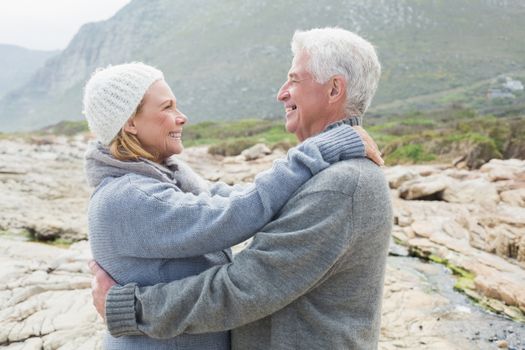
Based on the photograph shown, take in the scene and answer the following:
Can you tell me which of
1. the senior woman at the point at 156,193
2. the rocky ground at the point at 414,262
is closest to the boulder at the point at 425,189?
the rocky ground at the point at 414,262

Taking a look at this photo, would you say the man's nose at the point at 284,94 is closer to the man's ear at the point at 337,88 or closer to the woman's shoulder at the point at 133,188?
the man's ear at the point at 337,88

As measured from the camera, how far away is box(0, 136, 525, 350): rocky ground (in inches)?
192

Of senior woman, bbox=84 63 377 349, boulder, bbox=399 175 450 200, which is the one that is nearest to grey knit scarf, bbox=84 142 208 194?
senior woman, bbox=84 63 377 349

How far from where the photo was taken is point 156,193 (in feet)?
6.61

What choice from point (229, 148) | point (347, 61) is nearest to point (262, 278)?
point (347, 61)

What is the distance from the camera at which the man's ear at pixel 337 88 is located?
214 cm

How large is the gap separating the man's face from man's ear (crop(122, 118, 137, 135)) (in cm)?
73

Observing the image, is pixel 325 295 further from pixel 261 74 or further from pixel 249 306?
pixel 261 74

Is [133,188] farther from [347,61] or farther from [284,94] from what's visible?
[347,61]

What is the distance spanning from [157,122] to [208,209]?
0.53 m

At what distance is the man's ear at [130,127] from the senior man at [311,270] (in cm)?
64

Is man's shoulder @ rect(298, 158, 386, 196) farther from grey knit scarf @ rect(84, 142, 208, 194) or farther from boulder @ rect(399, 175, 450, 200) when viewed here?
boulder @ rect(399, 175, 450, 200)

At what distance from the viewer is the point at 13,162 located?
14.0 metres

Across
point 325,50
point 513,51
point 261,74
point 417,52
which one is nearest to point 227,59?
point 261,74
